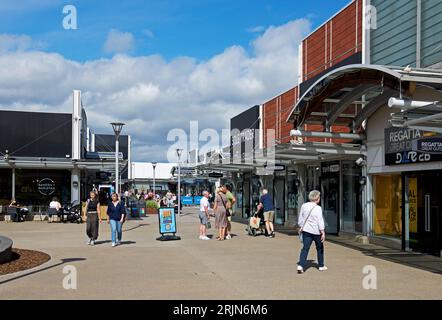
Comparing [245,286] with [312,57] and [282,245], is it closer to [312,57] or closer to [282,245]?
[282,245]

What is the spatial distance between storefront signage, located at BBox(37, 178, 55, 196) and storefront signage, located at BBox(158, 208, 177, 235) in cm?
1390

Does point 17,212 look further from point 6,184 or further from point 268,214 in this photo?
point 268,214

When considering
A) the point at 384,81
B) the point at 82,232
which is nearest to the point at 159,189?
the point at 82,232

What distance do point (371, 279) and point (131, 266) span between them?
4.88 m

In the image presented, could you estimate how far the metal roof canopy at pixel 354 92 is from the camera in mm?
10391

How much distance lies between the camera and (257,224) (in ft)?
60.9

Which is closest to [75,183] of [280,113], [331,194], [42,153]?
[42,153]

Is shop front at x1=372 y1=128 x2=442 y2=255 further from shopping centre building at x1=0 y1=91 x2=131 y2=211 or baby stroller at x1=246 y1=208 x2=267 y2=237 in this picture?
shopping centre building at x1=0 y1=91 x2=131 y2=211

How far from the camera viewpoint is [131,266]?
37.6ft

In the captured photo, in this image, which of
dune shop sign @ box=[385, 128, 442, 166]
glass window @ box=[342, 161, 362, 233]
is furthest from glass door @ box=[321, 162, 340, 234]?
dune shop sign @ box=[385, 128, 442, 166]

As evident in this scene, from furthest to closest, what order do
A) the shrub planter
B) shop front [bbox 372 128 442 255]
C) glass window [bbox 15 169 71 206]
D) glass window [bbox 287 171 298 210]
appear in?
glass window [bbox 15 169 71 206], glass window [bbox 287 171 298 210], shop front [bbox 372 128 442 255], the shrub planter

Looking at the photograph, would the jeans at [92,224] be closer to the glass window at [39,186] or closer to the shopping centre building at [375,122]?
the shopping centre building at [375,122]

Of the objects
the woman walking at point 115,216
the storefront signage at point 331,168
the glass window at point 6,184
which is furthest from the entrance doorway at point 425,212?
the glass window at point 6,184

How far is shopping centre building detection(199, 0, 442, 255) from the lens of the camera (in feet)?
40.0
